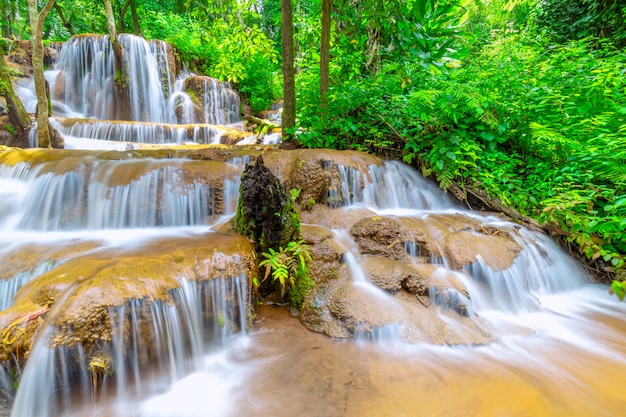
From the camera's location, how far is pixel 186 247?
3.16m

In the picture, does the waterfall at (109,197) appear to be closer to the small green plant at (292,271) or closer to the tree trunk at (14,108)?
the small green plant at (292,271)

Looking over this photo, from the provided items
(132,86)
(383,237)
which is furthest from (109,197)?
(132,86)

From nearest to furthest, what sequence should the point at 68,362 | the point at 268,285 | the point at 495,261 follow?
the point at 68,362
the point at 268,285
the point at 495,261

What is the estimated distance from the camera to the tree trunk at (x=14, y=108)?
20.7 feet

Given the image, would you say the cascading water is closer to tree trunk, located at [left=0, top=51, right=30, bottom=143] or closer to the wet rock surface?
tree trunk, located at [left=0, top=51, right=30, bottom=143]

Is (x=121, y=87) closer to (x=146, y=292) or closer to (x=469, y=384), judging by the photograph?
(x=146, y=292)

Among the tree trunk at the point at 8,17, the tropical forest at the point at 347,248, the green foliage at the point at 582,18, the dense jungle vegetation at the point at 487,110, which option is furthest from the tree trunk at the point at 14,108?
the green foliage at the point at 582,18

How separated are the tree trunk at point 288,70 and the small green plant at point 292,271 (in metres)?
3.63

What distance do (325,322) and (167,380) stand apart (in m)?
1.43

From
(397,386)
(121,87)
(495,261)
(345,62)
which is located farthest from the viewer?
(121,87)

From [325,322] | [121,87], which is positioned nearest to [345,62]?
[325,322]

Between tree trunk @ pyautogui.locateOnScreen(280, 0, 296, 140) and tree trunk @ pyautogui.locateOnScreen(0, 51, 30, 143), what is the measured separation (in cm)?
601

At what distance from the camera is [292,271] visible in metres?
3.19

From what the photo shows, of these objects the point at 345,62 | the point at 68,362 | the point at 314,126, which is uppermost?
the point at 345,62
